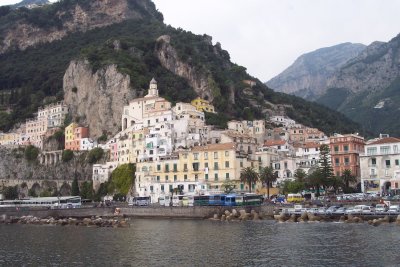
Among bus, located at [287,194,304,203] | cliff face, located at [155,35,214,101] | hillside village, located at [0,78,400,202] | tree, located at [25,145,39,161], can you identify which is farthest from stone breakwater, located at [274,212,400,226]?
cliff face, located at [155,35,214,101]

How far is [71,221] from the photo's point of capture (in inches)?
2928

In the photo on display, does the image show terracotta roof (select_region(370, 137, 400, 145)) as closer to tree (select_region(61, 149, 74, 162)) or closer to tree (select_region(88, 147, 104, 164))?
tree (select_region(88, 147, 104, 164))

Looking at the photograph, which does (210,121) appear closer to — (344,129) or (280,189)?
(280,189)

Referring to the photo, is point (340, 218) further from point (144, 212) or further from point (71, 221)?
point (71, 221)

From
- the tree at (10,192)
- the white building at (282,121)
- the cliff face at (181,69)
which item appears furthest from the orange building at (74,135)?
the white building at (282,121)

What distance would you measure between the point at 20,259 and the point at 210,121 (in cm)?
7906

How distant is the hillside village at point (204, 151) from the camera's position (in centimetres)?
8156

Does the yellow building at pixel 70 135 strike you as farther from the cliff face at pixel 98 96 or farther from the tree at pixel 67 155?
the tree at pixel 67 155

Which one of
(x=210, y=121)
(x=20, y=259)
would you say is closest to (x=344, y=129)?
(x=210, y=121)

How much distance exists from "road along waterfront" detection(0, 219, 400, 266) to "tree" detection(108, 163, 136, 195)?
34569mm

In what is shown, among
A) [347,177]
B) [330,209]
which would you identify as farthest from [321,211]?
[347,177]

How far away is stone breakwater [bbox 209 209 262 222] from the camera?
226 feet

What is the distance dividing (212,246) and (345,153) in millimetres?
50030

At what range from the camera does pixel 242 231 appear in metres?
54.4
